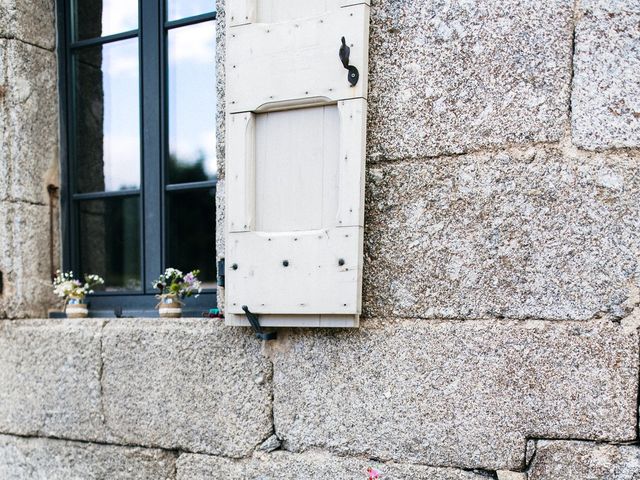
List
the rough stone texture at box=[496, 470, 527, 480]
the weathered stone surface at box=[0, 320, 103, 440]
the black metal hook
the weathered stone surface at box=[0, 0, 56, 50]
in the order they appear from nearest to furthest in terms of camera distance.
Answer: the rough stone texture at box=[496, 470, 527, 480] < the black metal hook < the weathered stone surface at box=[0, 320, 103, 440] < the weathered stone surface at box=[0, 0, 56, 50]

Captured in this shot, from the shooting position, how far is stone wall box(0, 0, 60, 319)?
303cm

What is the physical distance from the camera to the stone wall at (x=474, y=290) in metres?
2.05

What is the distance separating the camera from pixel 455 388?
7.30 feet

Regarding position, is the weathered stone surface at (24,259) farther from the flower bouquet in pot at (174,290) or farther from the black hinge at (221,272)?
the black hinge at (221,272)

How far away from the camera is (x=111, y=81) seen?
330 cm

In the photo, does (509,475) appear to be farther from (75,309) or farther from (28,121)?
(28,121)

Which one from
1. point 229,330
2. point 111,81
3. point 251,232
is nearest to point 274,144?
point 251,232

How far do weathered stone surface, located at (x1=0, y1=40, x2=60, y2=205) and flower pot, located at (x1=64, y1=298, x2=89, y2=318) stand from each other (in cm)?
48

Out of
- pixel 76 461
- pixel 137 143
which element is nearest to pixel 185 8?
pixel 137 143

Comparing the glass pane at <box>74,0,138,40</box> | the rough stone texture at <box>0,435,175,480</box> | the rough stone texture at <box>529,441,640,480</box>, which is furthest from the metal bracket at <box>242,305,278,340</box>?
the glass pane at <box>74,0,138,40</box>

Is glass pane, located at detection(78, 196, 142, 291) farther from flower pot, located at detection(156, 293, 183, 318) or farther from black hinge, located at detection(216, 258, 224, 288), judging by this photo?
black hinge, located at detection(216, 258, 224, 288)

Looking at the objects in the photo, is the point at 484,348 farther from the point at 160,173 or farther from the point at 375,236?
the point at 160,173

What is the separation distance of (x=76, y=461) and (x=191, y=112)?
156 cm

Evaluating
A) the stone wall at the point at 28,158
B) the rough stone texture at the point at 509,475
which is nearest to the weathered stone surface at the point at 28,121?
the stone wall at the point at 28,158
